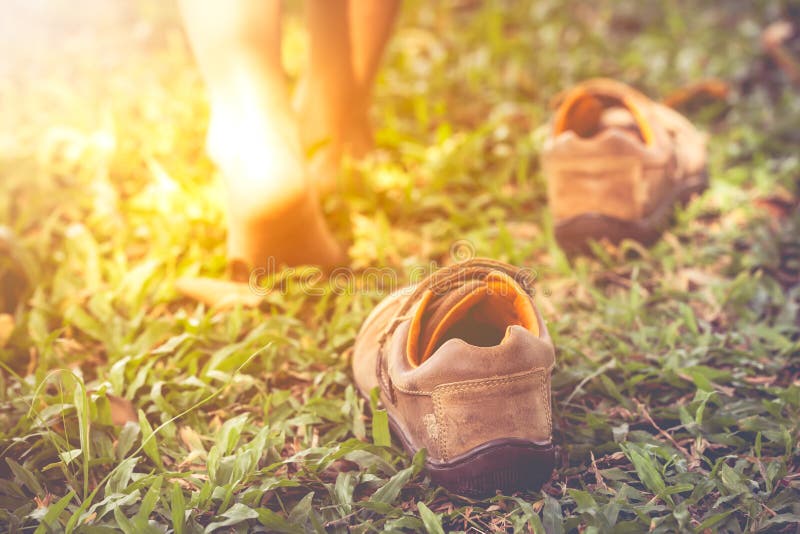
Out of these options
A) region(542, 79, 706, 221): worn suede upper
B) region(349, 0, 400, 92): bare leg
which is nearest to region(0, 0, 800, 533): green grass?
region(542, 79, 706, 221): worn suede upper

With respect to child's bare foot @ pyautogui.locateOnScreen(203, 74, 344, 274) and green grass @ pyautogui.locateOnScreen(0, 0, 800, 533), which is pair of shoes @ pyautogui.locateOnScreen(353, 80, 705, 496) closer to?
green grass @ pyautogui.locateOnScreen(0, 0, 800, 533)

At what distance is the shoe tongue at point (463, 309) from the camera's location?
166 cm

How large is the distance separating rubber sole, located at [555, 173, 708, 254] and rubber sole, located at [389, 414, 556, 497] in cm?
109

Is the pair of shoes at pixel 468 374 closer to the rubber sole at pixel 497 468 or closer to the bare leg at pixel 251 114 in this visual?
the rubber sole at pixel 497 468

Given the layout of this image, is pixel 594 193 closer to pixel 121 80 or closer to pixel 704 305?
pixel 704 305

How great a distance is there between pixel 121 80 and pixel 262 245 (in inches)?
80.4

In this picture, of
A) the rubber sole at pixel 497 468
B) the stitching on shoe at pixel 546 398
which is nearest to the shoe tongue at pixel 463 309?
the stitching on shoe at pixel 546 398

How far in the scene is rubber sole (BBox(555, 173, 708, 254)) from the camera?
98.1 inches

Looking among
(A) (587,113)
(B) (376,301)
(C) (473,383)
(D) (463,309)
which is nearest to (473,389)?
(C) (473,383)

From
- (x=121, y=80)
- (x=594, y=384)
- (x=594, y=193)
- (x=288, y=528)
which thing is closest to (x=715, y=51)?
(x=594, y=193)

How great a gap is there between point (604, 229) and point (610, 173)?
0.60 ft

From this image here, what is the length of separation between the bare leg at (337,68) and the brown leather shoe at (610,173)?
74 centimetres

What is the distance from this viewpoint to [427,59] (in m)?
3.95

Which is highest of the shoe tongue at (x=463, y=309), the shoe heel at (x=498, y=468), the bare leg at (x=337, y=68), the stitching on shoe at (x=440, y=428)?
the bare leg at (x=337, y=68)
